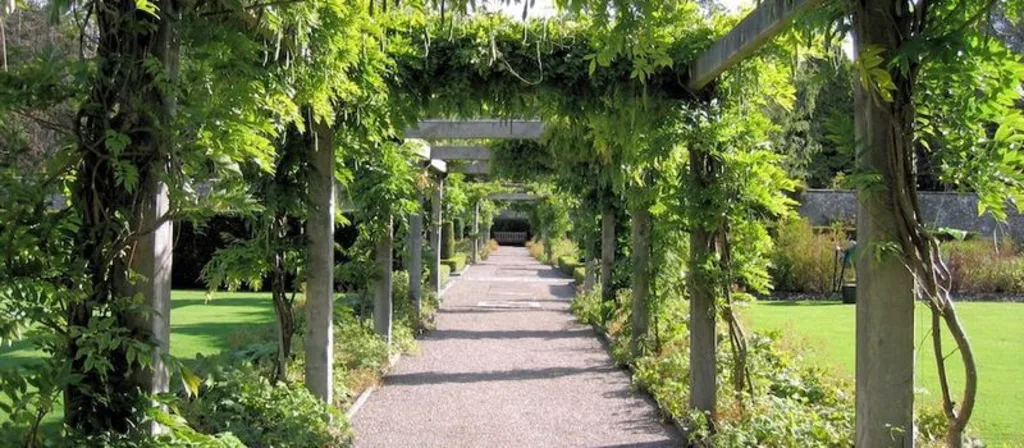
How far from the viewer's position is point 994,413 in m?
6.19

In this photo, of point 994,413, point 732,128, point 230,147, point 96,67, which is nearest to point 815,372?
point 994,413

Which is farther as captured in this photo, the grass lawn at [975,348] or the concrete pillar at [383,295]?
the concrete pillar at [383,295]

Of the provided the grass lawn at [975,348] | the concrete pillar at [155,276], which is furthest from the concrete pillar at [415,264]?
the concrete pillar at [155,276]

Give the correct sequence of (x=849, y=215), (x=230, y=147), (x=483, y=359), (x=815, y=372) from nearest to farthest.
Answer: (x=230, y=147) → (x=815, y=372) → (x=483, y=359) → (x=849, y=215)

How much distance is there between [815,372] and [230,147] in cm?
536

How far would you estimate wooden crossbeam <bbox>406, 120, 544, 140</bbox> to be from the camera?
33.8 feet

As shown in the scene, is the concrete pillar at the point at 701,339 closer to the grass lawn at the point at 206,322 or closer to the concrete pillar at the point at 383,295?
the grass lawn at the point at 206,322

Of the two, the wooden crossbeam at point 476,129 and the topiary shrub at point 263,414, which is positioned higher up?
the wooden crossbeam at point 476,129

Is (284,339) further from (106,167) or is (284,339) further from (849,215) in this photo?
(849,215)

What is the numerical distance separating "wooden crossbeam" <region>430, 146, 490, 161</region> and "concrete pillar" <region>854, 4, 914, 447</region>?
37.9ft

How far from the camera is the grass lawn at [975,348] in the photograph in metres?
5.93

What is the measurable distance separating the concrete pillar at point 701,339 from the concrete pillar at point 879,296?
3.10m

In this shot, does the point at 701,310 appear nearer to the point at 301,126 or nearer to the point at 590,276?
the point at 301,126

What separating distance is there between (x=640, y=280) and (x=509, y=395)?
2330 millimetres
